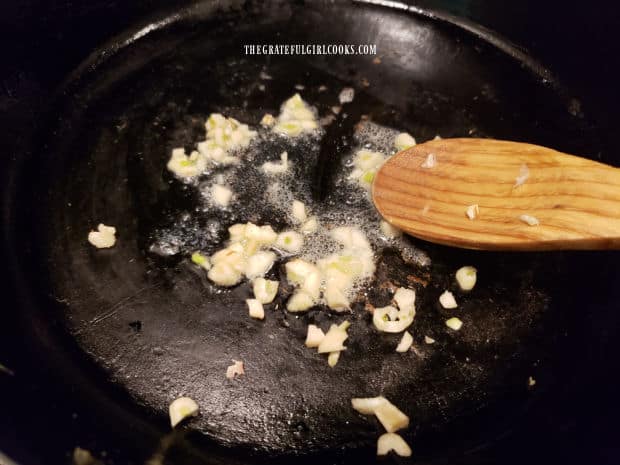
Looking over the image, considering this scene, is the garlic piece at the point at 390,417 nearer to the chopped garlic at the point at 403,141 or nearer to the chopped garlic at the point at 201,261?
the chopped garlic at the point at 201,261

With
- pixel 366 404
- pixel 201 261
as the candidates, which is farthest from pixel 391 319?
pixel 201 261

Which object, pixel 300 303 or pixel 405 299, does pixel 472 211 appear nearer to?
pixel 405 299

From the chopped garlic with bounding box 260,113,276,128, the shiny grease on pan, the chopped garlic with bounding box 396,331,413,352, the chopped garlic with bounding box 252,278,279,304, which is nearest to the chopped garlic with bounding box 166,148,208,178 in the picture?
the shiny grease on pan

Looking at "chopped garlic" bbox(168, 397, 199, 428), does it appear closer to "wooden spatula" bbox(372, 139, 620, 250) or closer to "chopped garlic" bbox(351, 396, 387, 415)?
"chopped garlic" bbox(351, 396, 387, 415)

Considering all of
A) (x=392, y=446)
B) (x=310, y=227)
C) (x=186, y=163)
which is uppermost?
(x=186, y=163)

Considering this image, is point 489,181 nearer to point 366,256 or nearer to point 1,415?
point 366,256

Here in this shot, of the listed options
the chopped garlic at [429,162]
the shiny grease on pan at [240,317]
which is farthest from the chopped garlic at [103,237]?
the chopped garlic at [429,162]
